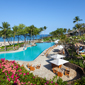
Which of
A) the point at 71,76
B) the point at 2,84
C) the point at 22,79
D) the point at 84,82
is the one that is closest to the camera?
the point at 2,84

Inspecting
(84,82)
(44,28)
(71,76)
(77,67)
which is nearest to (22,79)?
(84,82)

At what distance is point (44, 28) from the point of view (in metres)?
66.4

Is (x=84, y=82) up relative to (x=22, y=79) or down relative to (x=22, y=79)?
down

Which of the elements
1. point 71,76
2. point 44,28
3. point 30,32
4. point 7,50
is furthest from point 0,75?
point 44,28

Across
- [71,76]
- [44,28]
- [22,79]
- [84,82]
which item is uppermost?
[44,28]

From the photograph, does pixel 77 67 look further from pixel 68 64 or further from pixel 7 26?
pixel 7 26

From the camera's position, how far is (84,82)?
6617mm

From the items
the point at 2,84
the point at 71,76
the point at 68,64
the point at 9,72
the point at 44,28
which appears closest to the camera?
the point at 2,84

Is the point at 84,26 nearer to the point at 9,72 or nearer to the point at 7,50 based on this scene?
the point at 7,50

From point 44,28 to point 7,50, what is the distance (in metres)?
43.9

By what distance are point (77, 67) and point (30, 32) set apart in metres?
42.9

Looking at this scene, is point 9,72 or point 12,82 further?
point 9,72

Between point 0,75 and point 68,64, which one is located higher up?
point 0,75

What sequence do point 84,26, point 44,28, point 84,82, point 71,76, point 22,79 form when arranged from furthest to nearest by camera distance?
1. point 44,28
2. point 84,26
3. point 71,76
4. point 84,82
5. point 22,79
